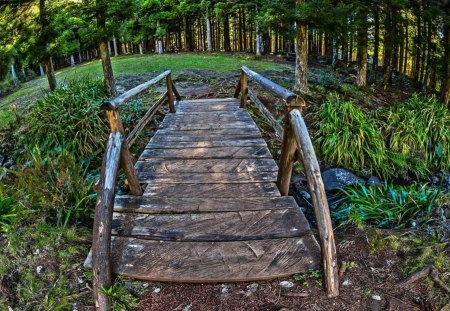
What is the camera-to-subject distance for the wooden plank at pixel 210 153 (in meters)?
4.54

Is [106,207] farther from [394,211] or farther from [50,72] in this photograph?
[50,72]

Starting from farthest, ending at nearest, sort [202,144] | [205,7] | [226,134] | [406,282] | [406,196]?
1. [205,7]
2. [226,134]
3. [202,144]
4. [406,196]
5. [406,282]

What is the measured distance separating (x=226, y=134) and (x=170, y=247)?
119 inches

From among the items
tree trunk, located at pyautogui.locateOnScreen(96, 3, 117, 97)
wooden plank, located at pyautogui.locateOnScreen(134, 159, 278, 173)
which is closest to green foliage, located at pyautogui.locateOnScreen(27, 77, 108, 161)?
tree trunk, located at pyautogui.locateOnScreen(96, 3, 117, 97)

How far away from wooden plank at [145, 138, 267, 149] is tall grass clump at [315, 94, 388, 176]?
5.71 ft

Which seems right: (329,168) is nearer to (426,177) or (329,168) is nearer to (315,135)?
(315,135)

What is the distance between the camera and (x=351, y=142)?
19.6ft

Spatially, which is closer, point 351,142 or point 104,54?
point 351,142

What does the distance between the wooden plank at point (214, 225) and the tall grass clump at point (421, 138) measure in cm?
451

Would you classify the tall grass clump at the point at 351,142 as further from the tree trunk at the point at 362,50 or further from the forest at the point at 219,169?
the tree trunk at the point at 362,50

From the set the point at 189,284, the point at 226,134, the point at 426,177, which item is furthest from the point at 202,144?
the point at 426,177

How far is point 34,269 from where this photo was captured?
256cm

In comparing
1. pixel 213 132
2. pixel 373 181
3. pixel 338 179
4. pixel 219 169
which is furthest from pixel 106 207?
pixel 373 181

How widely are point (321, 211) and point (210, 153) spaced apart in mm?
2469
